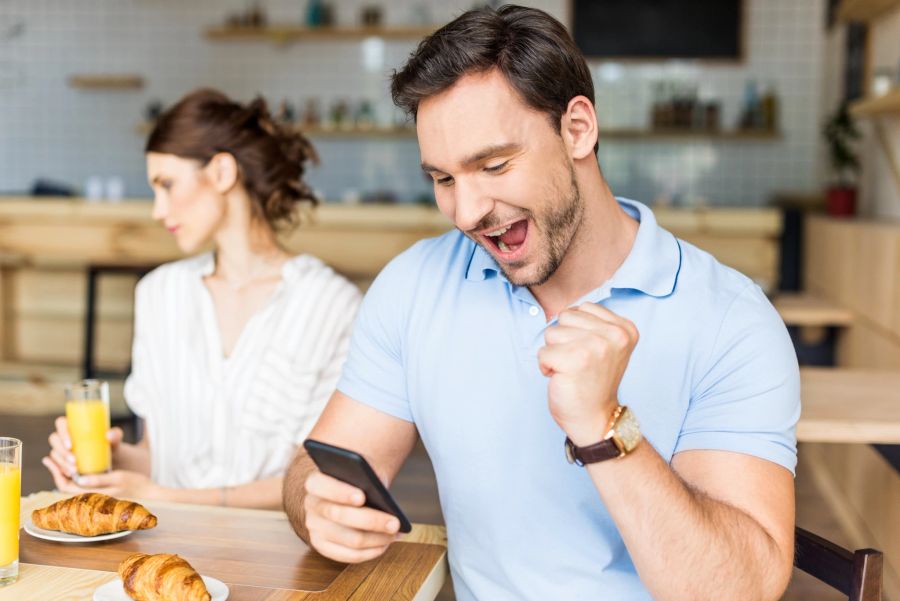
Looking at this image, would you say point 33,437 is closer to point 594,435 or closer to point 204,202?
point 204,202

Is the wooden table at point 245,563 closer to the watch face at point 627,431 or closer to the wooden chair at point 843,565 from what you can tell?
the watch face at point 627,431

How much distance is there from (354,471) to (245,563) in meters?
0.22

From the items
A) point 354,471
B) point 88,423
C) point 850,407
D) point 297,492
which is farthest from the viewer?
point 850,407

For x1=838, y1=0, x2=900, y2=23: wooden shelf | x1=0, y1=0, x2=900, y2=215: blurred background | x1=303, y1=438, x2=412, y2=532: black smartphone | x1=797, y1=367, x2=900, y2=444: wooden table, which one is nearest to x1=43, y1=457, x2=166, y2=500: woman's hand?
x1=303, y1=438, x2=412, y2=532: black smartphone

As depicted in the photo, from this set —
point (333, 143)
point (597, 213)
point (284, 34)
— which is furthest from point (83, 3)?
point (597, 213)

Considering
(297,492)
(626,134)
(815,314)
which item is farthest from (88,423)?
(626,134)

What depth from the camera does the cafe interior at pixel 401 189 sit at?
1.36 metres

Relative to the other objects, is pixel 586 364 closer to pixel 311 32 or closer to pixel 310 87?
pixel 311 32

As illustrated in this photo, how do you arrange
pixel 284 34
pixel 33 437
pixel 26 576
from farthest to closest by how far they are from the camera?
pixel 284 34 < pixel 33 437 < pixel 26 576

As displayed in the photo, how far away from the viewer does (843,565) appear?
1145mm

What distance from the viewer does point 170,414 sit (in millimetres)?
2072

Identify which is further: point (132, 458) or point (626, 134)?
point (626, 134)

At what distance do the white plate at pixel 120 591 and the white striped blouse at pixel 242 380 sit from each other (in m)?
0.87

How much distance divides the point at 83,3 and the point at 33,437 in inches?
157
